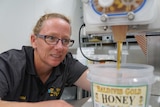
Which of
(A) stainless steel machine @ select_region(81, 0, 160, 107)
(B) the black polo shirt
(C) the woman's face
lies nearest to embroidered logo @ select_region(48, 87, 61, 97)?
(B) the black polo shirt

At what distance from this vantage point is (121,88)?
1.41 ft

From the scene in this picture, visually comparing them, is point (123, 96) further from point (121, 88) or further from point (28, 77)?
point (28, 77)

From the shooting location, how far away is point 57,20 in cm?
100

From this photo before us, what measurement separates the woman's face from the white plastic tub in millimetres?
521

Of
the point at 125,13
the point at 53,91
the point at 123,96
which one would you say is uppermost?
the point at 125,13

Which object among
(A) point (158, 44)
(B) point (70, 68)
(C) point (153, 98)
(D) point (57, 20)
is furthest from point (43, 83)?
(A) point (158, 44)

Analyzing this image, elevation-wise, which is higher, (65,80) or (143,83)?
(143,83)

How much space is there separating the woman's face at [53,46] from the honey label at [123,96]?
56 cm

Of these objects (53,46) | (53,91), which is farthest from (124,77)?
(53,91)

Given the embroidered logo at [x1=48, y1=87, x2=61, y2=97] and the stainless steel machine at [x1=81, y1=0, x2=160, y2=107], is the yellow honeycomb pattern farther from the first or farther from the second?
the embroidered logo at [x1=48, y1=87, x2=61, y2=97]

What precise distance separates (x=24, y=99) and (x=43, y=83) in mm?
131

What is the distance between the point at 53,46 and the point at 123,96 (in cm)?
61

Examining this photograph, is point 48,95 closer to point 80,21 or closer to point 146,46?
point 146,46

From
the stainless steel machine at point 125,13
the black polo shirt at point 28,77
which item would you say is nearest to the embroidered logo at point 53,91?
the black polo shirt at point 28,77
